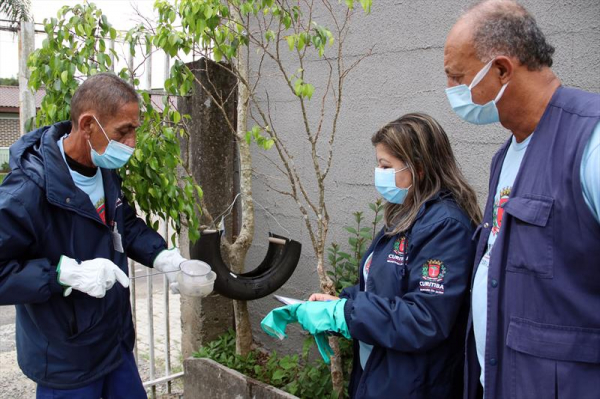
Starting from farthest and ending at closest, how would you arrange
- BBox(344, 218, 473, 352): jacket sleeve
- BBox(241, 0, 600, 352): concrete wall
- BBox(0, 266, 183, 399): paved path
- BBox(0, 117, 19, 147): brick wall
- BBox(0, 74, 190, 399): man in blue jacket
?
BBox(0, 117, 19, 147): brick wall, BBox(0, 266, 183, 399): paved path, BBox(241, 0, 600, 352): concrete wall, BBox(0, 74, 190, 399): man in blue jacket, BBox(344, 218, 473, 352): jacket sleeve

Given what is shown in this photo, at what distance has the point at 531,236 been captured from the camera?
1468mm

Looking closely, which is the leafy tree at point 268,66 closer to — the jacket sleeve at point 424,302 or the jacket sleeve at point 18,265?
the jacket sleeve at point 424,302

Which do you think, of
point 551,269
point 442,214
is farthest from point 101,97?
point 551,269

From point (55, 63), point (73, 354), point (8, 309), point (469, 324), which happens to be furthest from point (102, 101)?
point (8, 309)

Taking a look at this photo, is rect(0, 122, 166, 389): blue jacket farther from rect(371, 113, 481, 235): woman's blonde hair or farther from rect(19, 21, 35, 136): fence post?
rect(371, 113, 481, 235): woman's blonde hair

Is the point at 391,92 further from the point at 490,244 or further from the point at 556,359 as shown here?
the point at 556,359

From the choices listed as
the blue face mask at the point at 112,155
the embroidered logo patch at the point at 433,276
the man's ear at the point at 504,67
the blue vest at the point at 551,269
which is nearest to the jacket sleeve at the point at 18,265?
the blue face mask at the point at 112,155

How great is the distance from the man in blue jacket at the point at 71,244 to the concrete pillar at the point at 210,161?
1.47 metres

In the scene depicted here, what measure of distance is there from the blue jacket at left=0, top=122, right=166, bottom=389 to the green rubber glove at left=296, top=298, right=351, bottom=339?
91 centimetres

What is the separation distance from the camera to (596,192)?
1309 millimetres

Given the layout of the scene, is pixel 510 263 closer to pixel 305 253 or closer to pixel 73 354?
pixel 73 354

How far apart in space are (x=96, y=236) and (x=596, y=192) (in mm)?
1908

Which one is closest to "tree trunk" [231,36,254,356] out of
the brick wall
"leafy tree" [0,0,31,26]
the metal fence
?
the metal fence

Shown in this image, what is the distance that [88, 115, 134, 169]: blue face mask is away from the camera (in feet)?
7.57
